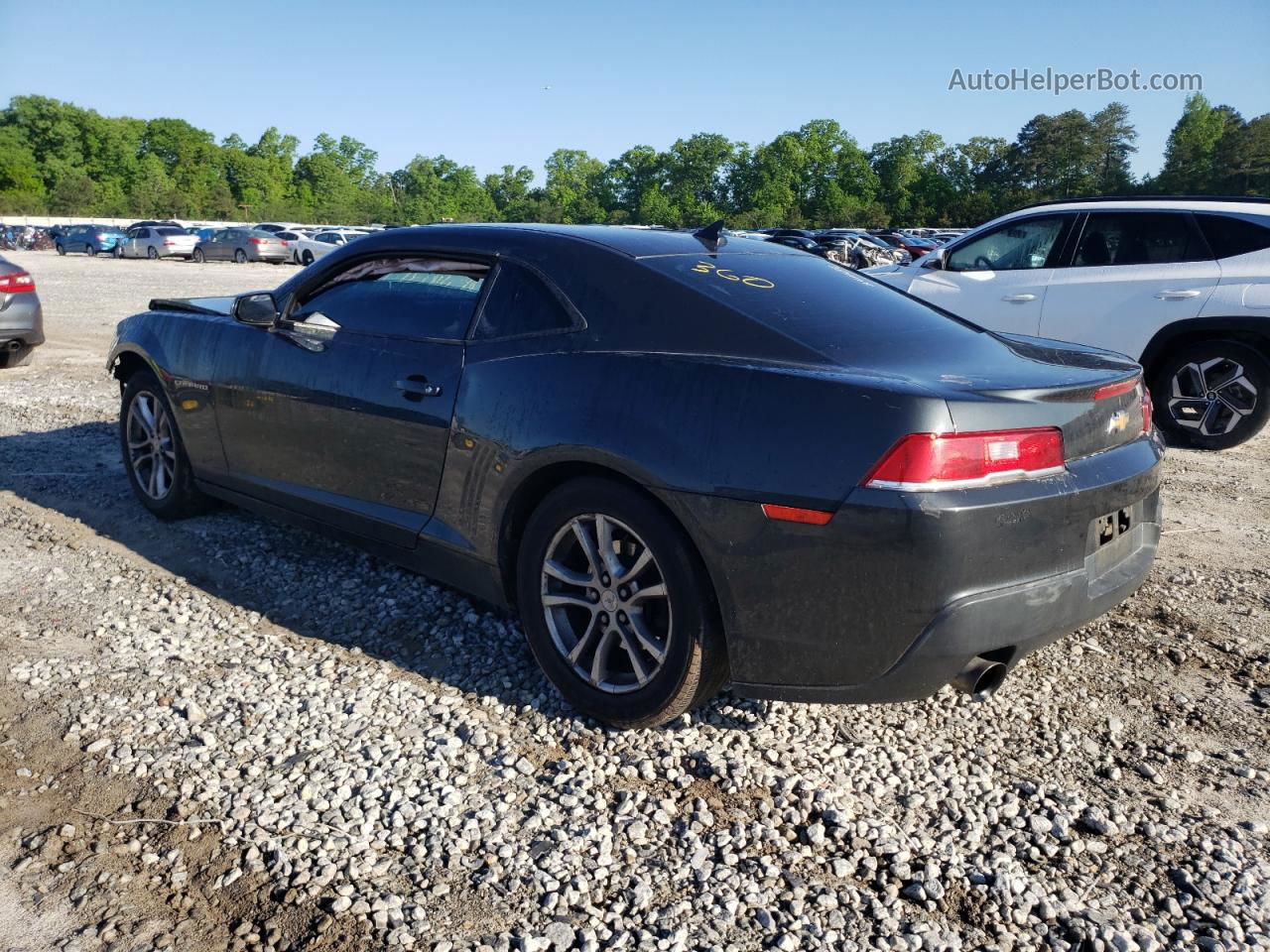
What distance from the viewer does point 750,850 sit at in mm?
2699

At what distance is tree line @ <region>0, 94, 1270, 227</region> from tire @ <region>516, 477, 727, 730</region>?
3155 inches

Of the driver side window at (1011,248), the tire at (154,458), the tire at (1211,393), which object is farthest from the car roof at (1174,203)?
the tire at (154,458)

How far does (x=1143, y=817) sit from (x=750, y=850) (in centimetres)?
111

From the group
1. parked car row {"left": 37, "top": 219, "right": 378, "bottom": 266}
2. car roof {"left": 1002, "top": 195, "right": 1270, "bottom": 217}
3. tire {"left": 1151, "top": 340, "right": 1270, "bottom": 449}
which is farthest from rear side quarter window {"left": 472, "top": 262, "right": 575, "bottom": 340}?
parked car row {"left": 37, "top": 219, "right": 378, "bottom": 266}

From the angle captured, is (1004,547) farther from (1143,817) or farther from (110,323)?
(110,323)

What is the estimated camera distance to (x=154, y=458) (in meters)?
5.54

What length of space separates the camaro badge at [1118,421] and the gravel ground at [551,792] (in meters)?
0.97

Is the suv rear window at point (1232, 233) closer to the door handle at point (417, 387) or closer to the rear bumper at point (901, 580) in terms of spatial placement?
the rear bumper at point (901, 580)

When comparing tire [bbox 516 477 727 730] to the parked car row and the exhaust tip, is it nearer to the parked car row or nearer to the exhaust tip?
the exhaust tip

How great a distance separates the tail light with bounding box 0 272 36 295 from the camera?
10695mm

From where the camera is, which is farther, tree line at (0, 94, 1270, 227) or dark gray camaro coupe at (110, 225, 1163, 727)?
tree line at (0, 94, 1270, 227)

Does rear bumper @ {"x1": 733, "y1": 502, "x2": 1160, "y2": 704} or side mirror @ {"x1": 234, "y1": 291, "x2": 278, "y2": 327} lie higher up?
side mirror @ {"x1": 234, "y1": 291, "x2": 278, "y2": 327}

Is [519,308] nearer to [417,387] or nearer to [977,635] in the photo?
[417,387]

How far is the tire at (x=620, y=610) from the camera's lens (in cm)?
305
